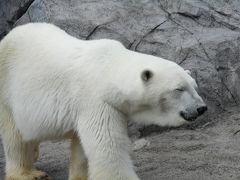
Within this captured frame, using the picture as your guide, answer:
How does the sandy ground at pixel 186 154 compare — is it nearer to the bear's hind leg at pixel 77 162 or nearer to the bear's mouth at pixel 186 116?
the bear's hind leg at pixel 77 162

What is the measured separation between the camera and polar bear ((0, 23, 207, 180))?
529 centimetres

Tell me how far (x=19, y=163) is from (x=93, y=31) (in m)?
3.09

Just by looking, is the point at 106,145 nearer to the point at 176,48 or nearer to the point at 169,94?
the point at 169,94

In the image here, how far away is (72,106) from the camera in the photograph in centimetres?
552

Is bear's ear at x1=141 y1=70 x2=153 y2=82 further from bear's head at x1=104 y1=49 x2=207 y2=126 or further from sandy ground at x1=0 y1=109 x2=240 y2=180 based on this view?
sandy ground at x1=0 y1=109 x2=240 y2=180

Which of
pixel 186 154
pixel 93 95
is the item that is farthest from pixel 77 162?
pixel 186 154

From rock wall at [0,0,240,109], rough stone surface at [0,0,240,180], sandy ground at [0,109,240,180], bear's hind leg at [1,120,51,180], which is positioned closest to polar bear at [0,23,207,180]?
bear's hind leg at [1,120,51,180]

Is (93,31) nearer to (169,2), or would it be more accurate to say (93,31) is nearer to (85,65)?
(169,2)

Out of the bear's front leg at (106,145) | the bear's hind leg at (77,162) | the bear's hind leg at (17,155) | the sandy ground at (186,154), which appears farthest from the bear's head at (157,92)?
the bear's hind leg at (17,155)

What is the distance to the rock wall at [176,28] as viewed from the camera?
8461 mm

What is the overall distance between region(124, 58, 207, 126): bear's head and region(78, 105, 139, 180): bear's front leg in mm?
251

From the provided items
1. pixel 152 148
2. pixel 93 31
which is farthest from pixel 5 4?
pixel 152 148

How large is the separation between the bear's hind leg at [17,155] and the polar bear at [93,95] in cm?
18

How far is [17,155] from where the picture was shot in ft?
20.9
